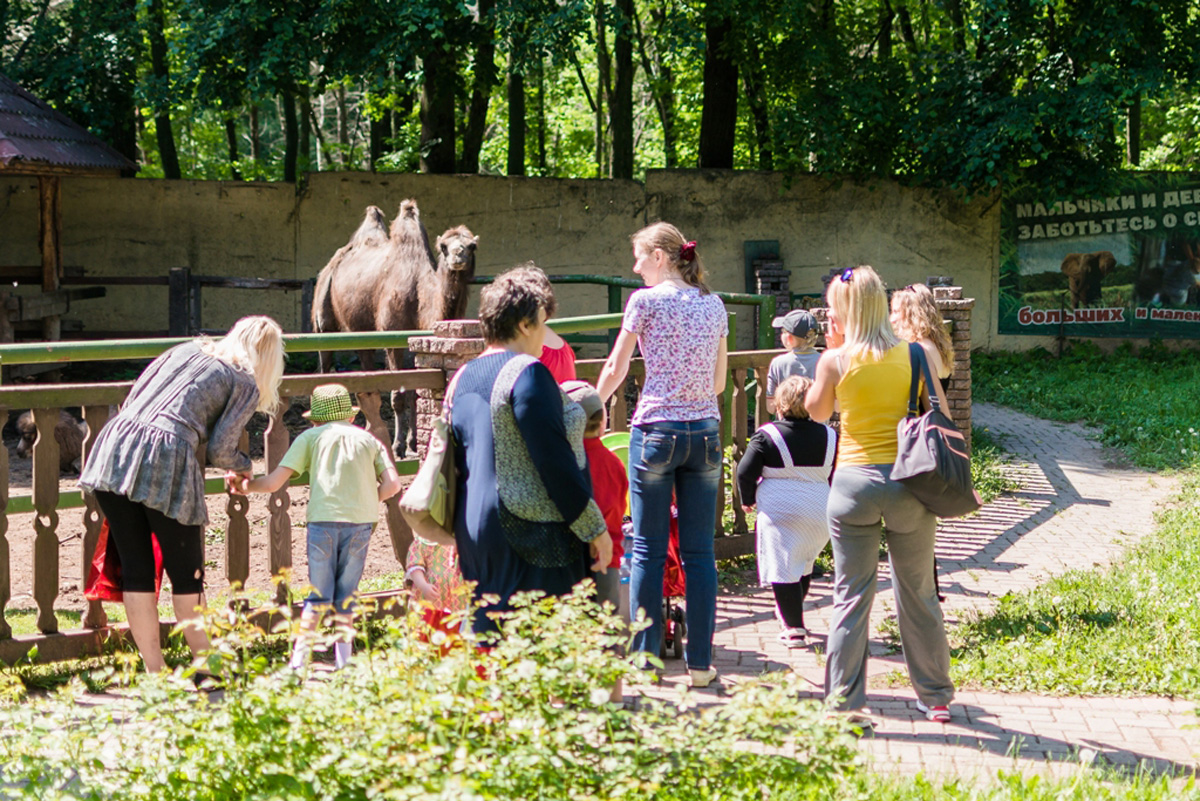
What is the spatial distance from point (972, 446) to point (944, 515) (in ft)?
22.8

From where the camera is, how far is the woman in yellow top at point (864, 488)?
15.2 ft

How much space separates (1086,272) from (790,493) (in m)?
15.0

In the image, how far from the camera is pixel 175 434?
4.72 metres

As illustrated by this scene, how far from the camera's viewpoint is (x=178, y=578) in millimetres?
4898

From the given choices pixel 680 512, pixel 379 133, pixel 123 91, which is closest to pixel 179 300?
pixel 123 91

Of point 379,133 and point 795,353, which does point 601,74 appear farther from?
point 795,353

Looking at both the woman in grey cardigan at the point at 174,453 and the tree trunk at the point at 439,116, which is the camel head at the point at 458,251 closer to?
the woman in grey cardigan at the point at 174,453

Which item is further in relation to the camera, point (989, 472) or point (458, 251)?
point (458, 251)

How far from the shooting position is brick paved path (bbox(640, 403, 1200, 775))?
4.54 metres

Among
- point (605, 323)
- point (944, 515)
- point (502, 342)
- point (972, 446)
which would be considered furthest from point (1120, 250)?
point (502, 342)

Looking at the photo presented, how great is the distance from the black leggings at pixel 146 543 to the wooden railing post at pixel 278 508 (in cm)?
61

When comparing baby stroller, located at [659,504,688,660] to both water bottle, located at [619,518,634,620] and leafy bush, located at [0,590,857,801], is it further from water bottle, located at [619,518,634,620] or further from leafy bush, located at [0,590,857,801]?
leafy bush, located at [0,590,857,801]

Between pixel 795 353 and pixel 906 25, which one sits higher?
pixel 906 25

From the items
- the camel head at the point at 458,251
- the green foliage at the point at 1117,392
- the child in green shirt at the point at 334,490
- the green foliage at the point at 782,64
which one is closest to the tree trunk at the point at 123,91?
the green foliage at the point at 782,64
